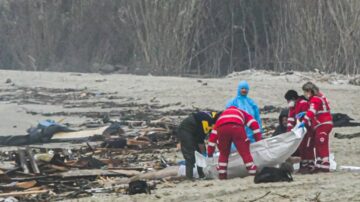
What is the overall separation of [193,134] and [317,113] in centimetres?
169

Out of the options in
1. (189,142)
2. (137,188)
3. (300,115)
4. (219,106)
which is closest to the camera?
(137,188)

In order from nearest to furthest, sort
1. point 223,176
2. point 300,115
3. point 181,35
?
1. point 223,176
2. point 300,115
3. point 181,35

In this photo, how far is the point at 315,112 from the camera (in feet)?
40.2

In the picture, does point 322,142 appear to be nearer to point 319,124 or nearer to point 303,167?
point 319,124

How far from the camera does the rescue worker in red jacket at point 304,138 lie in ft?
41.1

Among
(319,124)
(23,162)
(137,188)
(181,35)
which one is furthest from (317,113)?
(181,35)

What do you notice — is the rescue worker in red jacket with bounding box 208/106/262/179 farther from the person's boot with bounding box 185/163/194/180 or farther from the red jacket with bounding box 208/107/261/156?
the person's boot with bounding box 185/163/194/180

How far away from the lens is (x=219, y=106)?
24.6 meters

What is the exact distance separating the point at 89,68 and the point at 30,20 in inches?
175

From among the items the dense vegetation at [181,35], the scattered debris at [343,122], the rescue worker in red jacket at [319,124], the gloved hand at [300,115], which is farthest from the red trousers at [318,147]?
the dense vegetation at [181,35]

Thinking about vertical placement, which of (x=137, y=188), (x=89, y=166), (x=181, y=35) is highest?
(x=181, y=35)

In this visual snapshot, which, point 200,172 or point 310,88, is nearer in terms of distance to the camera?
point 310,88

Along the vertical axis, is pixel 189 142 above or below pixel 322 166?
above

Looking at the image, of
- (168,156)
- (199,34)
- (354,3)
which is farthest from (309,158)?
(199,34)
